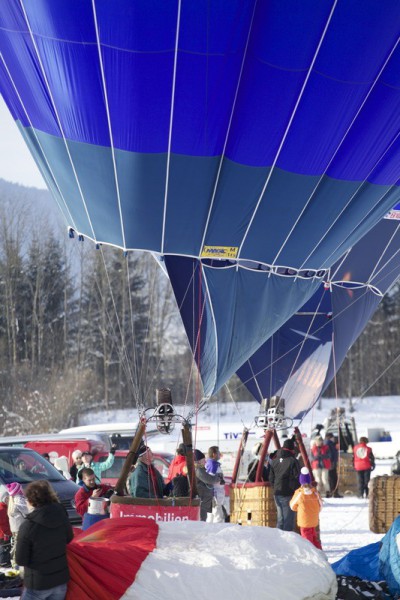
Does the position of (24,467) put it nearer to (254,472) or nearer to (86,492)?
(86,492)

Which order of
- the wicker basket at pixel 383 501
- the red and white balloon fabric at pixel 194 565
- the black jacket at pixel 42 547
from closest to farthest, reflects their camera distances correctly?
the black jacket at pixel 42 547, the red and white balloon fabric at pixel 194 565, the wicker basket at pixel 383 501

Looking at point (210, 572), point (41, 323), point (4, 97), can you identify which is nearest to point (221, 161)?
point (4, 97)

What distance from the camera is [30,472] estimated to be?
1148 centimetres

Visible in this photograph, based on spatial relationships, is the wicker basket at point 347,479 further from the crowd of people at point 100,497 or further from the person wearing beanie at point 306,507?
the person wearing beanie at point 306,507

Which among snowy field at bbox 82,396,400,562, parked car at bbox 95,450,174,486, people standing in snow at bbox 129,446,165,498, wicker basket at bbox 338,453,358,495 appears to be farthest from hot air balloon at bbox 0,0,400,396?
wicker basket at bbox 338,453,358,495

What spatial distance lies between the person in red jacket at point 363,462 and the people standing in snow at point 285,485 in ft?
20.9

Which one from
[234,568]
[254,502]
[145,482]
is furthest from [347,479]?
[234,568]

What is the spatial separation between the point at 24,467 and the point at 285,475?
10.2ft

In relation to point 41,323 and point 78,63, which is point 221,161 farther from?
point 41,323

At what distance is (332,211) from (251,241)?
1036 millimetres

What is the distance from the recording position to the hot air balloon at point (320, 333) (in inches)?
615

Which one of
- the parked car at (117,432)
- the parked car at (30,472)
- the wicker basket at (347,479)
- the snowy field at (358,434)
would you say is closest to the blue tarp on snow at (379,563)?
the snowy field at (358,434)

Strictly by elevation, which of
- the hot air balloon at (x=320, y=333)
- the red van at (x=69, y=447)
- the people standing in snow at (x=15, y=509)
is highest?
the hot air balloon at (x=320, y=333)

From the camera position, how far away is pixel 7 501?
9.53m
